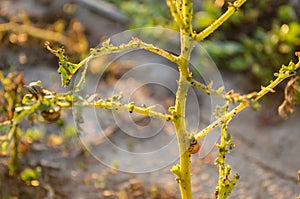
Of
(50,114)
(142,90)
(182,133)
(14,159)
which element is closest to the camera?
(182,133)

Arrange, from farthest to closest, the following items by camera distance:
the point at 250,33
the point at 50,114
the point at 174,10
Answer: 1. the point at 250,33
2. the point at 50,114
3. the point at 174,10

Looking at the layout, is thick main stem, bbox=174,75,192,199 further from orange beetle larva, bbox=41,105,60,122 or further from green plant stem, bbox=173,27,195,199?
orange beetle larva, bbox=41,105,60,122

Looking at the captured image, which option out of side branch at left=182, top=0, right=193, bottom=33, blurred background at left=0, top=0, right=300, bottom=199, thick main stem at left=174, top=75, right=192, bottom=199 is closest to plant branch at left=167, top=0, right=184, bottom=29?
side branch at left=182, top=0, right=193, bottom=33

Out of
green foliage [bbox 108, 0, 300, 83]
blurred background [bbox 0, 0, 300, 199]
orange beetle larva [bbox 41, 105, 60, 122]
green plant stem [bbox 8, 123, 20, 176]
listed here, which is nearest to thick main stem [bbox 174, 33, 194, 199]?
orange beetle larva [bbox 41, 105, 60, 122]

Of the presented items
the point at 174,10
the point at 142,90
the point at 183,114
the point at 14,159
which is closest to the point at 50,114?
the point at 183,114

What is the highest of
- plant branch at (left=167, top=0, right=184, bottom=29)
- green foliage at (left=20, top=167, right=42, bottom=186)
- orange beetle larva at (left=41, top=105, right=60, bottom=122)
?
plant branch at (left=167, top=0, right=184, bottom=29)

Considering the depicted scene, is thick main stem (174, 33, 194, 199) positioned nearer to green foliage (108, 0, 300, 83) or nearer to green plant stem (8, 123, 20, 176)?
green plant stem (8, 123, 20, 176)

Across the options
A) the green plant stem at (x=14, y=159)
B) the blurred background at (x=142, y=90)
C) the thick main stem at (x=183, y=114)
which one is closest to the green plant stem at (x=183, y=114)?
the thick main stem at (x=183, y=114)

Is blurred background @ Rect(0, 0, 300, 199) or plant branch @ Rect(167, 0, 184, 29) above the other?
blurred background @ Rect(0, 0, 300, 199)

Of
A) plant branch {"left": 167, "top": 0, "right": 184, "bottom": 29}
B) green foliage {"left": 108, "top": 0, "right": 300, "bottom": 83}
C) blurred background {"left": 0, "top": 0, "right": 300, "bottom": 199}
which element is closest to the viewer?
plant branch {"left": 167, "top": 0, "right": 184, "bottom": 29}

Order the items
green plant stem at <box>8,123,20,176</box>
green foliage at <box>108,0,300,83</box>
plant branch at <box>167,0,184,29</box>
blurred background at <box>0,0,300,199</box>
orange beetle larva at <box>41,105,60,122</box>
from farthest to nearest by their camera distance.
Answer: green foliage at <box>108,0,300,83</box> < blurred background at <box>0,0,300,199</box> < green plant stem at <box>8,123,20,176</box> < orange beetle larva at <box>41,105,60,122</box> < plant branch at <box>167,0,184,29</box>

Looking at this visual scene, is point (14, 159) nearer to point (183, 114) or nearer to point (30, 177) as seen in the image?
point (30, 177)

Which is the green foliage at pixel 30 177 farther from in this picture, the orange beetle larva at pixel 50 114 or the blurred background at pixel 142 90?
the orange beetle larva at pixel 50 114

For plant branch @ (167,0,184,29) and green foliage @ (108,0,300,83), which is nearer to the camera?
plant branch @ (167,0,184,29)
